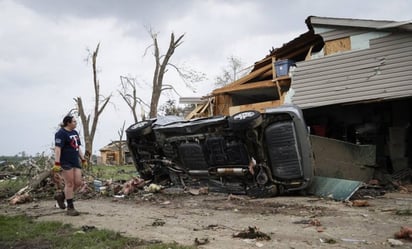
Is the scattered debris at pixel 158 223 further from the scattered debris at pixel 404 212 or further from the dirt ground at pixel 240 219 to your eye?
the scattered debris at pixel 404 212

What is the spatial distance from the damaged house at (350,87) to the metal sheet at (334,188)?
1.91 ft

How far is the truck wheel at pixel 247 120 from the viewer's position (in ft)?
24.7

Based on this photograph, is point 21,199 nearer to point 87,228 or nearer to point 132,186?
point 132,186

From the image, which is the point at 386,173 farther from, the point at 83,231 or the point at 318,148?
the point at 83,231

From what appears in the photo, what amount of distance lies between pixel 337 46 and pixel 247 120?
5.33 metres

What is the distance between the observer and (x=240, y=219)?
5664 millimetres

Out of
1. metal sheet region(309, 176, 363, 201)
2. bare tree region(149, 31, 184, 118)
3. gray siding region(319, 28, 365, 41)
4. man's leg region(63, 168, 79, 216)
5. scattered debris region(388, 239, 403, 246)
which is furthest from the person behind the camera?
bare tree region(149, 31, 184, 118)

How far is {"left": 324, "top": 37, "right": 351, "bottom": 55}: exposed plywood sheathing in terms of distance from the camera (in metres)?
11.3

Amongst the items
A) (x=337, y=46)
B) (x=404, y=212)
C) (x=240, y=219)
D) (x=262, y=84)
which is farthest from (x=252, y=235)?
(x=262, y=84)

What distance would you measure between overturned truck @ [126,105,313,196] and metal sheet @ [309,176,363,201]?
385 millimetres

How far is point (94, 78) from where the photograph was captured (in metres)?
32.1

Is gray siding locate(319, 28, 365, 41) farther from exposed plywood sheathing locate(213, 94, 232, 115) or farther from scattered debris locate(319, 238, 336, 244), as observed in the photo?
scattered debris locate(319, 238, 336, 244)

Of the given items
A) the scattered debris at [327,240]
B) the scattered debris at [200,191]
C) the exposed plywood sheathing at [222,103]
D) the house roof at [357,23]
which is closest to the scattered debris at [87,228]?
the scattered debris at [327,240]

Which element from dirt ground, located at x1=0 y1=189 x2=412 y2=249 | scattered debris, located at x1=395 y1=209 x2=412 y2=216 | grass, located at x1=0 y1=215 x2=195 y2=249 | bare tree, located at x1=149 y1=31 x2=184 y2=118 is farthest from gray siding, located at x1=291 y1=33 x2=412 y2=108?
bare tree, located at x1=149 y1=31 x2=184 y2=118
